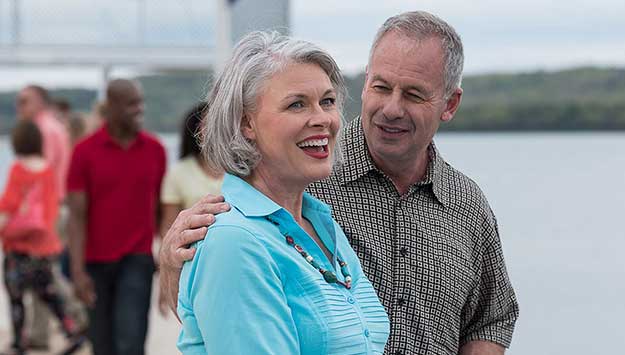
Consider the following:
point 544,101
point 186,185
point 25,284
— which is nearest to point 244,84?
point 544,101

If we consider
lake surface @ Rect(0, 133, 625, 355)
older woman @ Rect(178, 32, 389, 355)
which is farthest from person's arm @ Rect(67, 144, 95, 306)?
older woman @ Rect(178, 32, 389, 355)

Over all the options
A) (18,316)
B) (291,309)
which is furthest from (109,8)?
(291,309)

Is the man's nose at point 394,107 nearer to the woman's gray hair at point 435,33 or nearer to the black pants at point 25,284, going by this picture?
the woman's gray hair at point 435,33

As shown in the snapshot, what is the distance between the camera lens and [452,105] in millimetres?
2965

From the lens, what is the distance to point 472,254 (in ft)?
9.53

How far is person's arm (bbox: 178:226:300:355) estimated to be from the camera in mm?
1939

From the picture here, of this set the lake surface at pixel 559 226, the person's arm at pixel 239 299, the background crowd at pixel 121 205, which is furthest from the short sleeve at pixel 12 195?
the person's arm at pixel 239 299

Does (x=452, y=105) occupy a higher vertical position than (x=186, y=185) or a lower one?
higher

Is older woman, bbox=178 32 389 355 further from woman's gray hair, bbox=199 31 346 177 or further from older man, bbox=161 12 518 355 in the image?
older man, bbox=161 12 518 355

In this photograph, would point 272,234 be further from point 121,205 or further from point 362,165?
point 121,205

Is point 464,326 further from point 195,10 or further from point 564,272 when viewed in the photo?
point 195,10

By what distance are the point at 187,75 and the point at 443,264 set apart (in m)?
8.58

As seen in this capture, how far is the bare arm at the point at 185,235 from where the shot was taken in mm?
2115

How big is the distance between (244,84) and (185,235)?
0.30 meters
